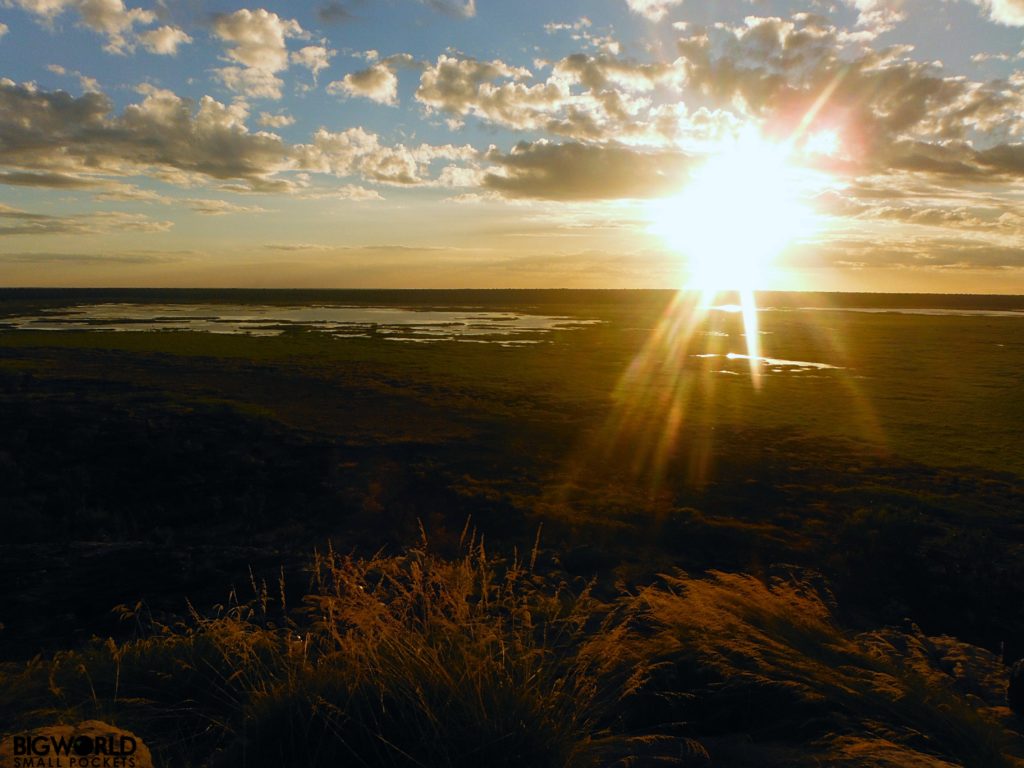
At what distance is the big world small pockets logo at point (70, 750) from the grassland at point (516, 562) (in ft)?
1.33

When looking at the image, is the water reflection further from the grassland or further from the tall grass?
the tall grass

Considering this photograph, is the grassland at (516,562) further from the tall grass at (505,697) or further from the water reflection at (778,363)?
the water reflection at (778,363)

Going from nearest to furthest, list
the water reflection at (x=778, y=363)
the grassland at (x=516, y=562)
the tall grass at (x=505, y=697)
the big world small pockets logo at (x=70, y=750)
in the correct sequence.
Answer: the big world small pockets logo at (x=70, y=750)
the tall grass at (x=505, y=697)
the grassland at (x=516, y=562)
the water reflection at (x=778, y=363)

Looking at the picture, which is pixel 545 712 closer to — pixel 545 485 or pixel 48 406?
pixel 545 485

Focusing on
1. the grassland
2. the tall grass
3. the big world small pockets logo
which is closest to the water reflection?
the grassland

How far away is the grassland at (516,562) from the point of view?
3969mm

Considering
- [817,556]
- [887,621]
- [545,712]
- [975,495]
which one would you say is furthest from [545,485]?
[545,712]

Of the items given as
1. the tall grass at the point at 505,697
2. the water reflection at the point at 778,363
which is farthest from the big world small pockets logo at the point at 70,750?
the water reflection at the point at 778,363

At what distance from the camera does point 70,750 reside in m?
3.34

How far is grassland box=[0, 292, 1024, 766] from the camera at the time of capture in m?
3.97

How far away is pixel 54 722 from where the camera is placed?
397 cm

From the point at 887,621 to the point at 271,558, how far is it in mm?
7160

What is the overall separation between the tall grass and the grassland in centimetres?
2

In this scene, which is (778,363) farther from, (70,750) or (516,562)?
(70,750)
